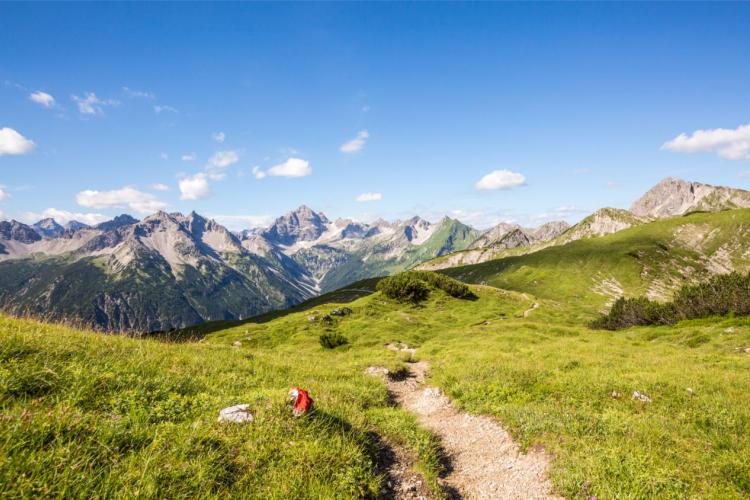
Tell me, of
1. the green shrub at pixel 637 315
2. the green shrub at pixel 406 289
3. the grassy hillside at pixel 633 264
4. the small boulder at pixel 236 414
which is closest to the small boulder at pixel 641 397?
the small boulder at pixel 236 414

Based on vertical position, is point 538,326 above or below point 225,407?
below

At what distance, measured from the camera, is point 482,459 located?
11117mm

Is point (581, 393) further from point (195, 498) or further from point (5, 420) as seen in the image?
point (5, 420)

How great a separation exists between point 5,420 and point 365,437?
736 centimetres

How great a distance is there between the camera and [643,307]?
6016 cm

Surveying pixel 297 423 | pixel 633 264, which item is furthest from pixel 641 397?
pixel 633 264

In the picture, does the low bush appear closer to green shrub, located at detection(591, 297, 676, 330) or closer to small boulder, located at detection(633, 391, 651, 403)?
green shrub, located at detection(591, 297, 676, 330)

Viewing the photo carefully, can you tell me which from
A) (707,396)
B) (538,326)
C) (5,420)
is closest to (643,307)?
(538,326)

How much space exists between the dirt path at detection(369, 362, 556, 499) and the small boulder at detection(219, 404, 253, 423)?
5.68m

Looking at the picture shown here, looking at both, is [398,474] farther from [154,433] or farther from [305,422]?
[154,433]

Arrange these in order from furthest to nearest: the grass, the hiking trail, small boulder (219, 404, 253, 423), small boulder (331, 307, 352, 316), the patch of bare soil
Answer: small boulder (331, 307, 352, 316) → the hiking trail → the patch of bare soil → small boulder (219, 404, 253, 423) → the grass

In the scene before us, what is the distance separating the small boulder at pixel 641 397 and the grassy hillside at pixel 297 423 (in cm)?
23

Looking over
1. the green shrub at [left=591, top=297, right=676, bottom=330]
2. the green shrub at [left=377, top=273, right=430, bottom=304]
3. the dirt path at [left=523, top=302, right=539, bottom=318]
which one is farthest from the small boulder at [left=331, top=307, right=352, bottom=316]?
the green shrub at [left=591, top=297, right=676, bottom=330]

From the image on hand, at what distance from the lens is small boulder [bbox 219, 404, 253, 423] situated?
7650 millimetres
